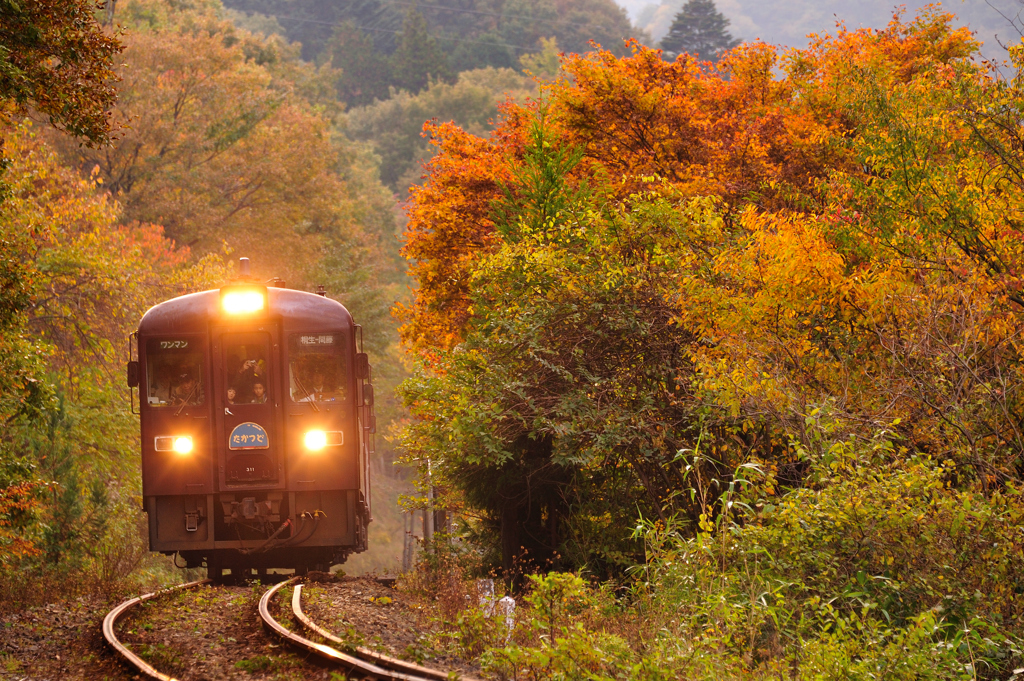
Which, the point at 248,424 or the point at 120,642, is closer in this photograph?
the point at 120,642

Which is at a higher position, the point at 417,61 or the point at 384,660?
the point at 417,61

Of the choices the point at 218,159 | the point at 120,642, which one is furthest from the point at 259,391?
the point at 218,159

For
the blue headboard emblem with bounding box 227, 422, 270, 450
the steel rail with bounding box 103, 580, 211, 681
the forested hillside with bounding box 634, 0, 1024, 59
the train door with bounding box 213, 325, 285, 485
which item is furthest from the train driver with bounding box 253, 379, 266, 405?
the forested hillside with bounding box 634, 0, 1024, 59

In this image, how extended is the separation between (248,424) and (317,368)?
1012 mm

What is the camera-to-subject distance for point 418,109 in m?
72.9

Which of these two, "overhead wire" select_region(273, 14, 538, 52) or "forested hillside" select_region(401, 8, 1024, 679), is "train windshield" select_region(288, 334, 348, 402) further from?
"overhead wire" select_region(273, 14, 538, 52)

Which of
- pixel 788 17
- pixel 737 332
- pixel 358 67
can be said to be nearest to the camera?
pixel 737 332

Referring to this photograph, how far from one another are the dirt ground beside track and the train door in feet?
5.20

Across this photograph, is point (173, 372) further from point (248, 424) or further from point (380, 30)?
point (380, 30)

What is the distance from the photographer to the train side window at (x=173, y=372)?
11.1 meters

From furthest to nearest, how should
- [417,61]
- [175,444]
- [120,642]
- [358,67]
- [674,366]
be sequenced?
[358,67] → [417,61] → [674,366] → [175,444] → [120,642]

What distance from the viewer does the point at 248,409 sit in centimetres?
1102

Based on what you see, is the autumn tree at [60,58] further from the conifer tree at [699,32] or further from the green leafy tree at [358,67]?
the green leafy tree at [358,67]

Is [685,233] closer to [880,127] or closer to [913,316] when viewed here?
[880,127]
